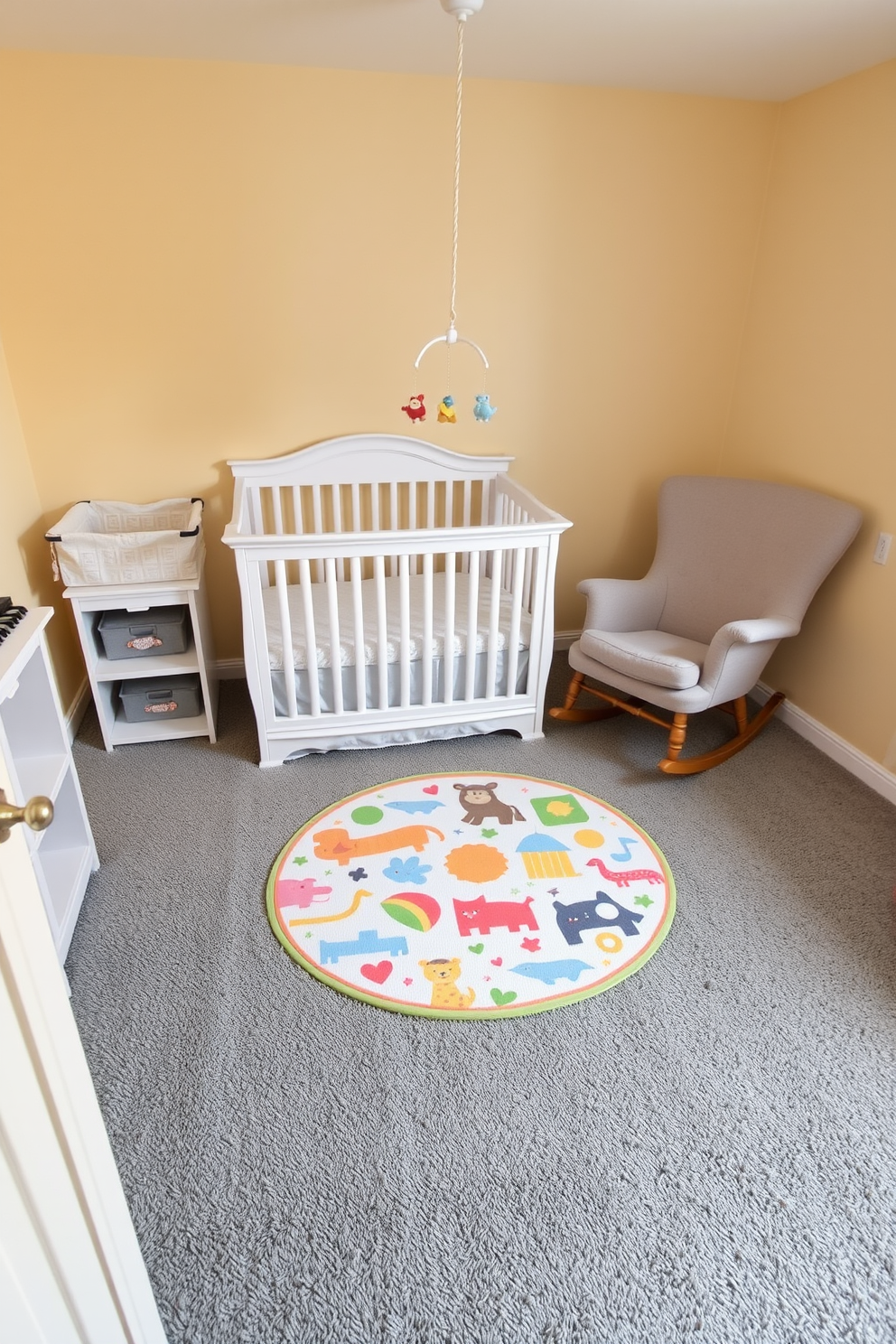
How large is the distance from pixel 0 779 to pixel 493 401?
8.35 ft

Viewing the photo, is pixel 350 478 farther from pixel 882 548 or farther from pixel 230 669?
pixel 882 548

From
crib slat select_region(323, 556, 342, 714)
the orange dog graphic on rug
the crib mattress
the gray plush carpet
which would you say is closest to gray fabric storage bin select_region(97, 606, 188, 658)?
the crib mattress

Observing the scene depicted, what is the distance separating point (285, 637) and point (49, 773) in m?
0.79

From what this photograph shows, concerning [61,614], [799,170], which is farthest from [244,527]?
[799,170]

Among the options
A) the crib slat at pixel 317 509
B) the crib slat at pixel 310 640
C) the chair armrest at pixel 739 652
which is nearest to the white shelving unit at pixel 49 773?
the crib slat at pixel 310 640

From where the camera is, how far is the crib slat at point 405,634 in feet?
7.57

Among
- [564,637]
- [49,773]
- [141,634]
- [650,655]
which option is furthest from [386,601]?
[49,773]

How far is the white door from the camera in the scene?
65 cm

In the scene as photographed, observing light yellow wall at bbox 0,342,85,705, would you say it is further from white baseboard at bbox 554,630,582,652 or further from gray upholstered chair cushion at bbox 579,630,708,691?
white baseboard at bbox 554,630,582,652

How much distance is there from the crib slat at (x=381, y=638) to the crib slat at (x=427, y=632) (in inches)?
5.1

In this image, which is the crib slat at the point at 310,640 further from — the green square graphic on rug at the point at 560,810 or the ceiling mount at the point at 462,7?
the ceiling mount at the point at 462,7

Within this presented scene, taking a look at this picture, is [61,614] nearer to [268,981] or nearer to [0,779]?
[268,981]

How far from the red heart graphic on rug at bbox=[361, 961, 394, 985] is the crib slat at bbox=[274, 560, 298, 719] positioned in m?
0.96

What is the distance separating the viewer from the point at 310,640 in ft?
7.45
